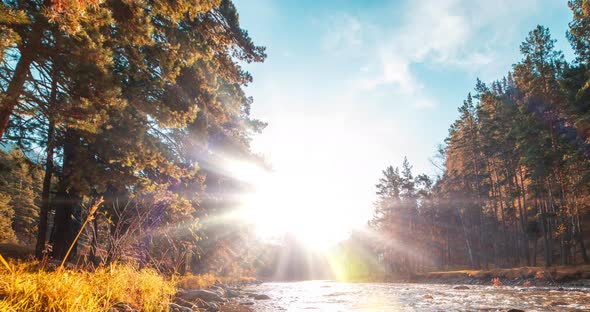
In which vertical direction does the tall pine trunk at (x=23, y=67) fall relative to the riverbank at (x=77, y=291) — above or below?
above

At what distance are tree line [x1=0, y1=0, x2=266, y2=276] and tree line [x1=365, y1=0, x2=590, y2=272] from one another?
19.8m

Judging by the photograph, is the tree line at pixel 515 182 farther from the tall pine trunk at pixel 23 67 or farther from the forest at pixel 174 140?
the tall pine trunk at pixel 23 67

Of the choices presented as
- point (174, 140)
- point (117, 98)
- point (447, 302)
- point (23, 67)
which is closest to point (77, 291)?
point (117, 98)

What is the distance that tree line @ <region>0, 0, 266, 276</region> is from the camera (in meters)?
5.12

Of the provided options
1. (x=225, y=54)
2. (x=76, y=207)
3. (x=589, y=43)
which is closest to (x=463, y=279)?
(x=589, y=43)

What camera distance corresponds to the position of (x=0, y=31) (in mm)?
3893

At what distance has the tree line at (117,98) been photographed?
16.8 feet

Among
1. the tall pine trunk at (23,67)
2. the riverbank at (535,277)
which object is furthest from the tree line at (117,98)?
the riverbank at (535,277)

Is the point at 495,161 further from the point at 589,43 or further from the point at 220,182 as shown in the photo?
the point at 220,182

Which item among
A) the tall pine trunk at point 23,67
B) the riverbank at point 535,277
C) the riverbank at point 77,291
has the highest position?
the tall pine trunk at point 23,67

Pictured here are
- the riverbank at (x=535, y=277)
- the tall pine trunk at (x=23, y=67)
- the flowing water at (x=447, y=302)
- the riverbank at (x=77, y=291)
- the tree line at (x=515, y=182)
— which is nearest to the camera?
the riverbank at (x=77, y=291)

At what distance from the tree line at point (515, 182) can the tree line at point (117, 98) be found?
64.9ft

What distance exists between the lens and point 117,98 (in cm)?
595

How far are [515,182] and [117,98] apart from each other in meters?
38.6
